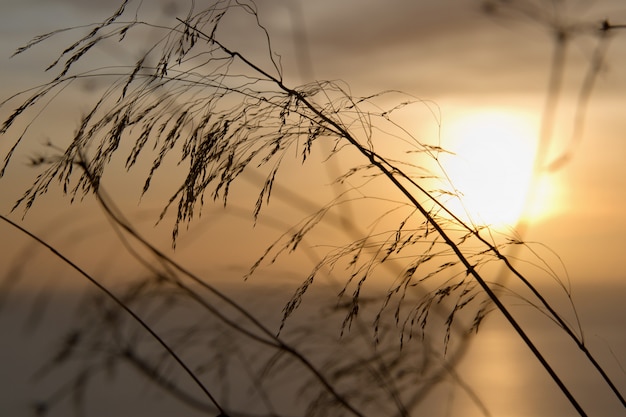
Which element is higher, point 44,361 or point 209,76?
point 209,76

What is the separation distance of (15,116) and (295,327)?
0.63 meters

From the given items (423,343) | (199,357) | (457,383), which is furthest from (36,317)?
(457,383)

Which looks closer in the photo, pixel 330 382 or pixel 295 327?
pixel 330 382

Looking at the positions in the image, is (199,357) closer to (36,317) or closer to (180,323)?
(180,323)

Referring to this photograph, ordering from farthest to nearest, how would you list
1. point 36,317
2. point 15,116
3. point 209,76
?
1. point 209,76
2. point 15,116
3. point 36,317

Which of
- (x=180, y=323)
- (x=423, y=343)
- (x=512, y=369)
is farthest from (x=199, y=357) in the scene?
(x=512, y=369)

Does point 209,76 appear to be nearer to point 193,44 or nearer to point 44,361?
point 193,44

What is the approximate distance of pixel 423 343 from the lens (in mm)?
1466

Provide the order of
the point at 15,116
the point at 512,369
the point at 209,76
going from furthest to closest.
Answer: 1. the point at 512,369
2. the point at 209,76
3. the point at 15,116

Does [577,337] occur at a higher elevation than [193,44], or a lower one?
lower

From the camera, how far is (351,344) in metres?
1.52

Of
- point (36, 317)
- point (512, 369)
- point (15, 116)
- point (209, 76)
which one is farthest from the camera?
point (512, 369)

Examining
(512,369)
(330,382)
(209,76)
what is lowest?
(330,382)

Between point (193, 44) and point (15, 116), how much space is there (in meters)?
0.32
